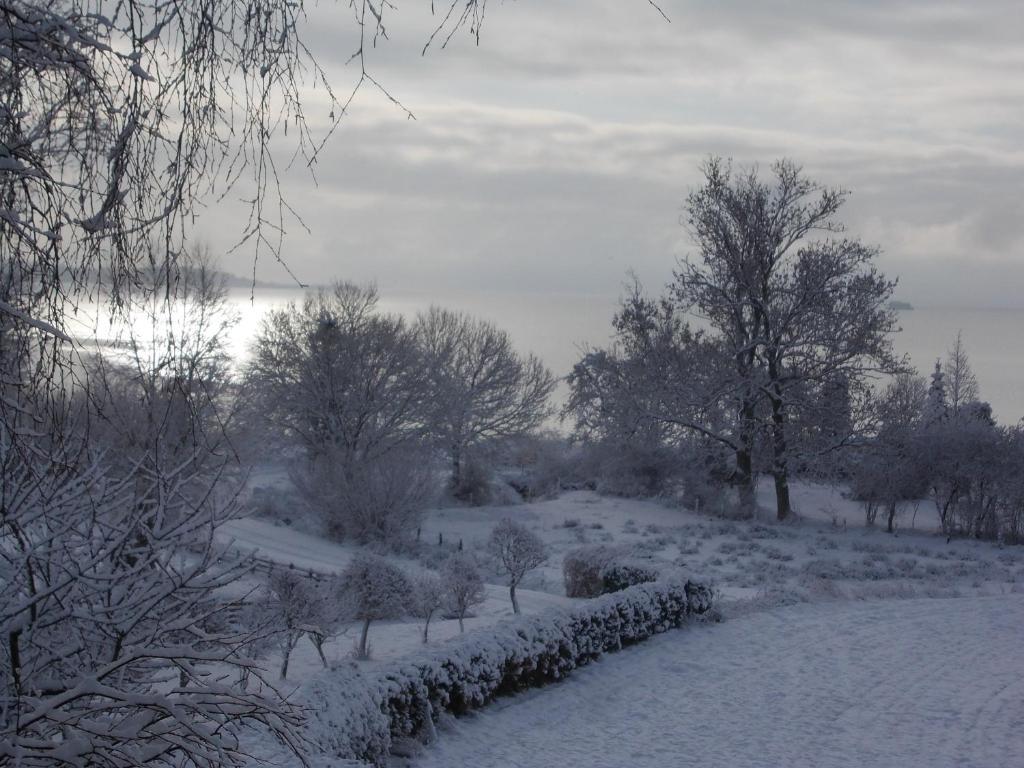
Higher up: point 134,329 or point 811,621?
point 134,329

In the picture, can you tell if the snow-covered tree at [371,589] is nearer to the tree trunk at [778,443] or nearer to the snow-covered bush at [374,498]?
the snow-covered bush at [374,498]

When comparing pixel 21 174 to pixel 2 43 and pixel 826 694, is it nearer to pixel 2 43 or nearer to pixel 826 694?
pixel 2 43

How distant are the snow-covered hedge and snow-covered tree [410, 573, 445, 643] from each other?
3.49m

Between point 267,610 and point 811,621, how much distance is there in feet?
31.2

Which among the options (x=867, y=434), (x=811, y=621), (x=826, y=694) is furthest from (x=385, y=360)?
(x=826, y=694)

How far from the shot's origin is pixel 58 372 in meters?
2.69

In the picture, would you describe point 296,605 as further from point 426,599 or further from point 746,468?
point 746,468

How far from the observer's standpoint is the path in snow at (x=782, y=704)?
976 centimetres

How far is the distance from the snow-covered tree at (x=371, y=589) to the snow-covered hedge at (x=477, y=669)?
430 centimetres

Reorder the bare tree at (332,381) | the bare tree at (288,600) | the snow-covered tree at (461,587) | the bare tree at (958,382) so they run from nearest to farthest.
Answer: the bare tree at (288,600)
the snow-covered tree at (461,587)
the bare tree at (332,381)
the bare tree at (958,382)

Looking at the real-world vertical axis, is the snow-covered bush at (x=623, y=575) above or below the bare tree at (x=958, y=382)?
below

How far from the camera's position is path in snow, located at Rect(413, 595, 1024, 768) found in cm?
976

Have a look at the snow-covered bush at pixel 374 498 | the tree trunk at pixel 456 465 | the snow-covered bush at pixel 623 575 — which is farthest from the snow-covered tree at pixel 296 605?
the tree trunk at pixel 456 465

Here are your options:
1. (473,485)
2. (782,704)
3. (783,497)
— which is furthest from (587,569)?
(473,485)
